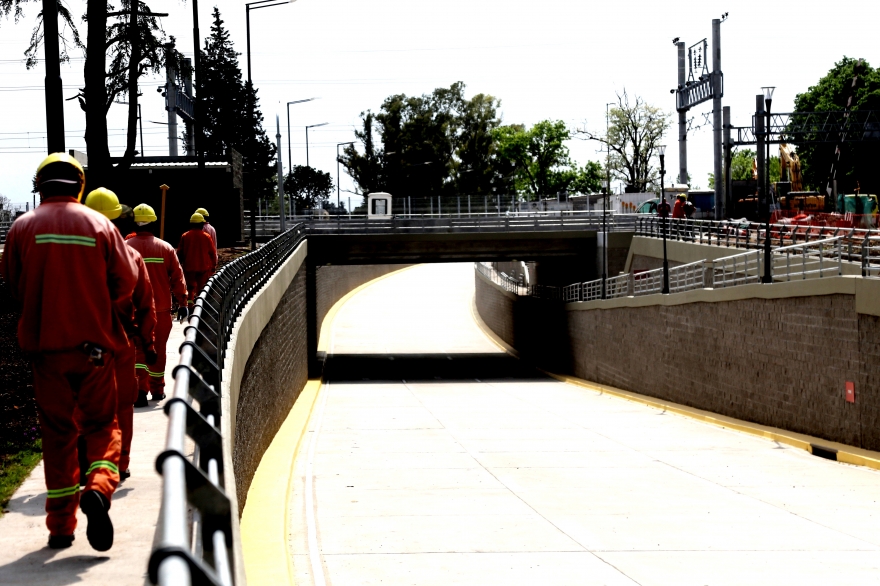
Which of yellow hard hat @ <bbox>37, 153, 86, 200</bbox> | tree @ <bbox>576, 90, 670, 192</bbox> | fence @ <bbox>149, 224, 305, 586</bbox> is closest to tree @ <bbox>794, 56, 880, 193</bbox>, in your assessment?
tree @ <bbox>576, 90, 670, 192</bbox>

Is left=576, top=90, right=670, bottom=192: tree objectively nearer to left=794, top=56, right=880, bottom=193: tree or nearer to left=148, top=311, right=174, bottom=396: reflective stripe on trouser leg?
left=794, top=56, right=880, bottom=193: tree

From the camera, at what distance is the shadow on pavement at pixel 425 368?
148 ft

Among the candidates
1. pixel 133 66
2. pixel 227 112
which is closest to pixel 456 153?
pixel 227 112

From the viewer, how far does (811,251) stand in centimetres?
2927

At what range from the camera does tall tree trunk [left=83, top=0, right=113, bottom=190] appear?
27.8 metres

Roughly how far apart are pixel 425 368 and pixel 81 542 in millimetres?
42740

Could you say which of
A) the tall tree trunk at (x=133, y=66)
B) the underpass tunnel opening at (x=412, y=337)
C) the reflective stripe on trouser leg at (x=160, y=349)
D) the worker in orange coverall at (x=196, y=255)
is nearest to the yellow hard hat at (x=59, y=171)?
the reflective stripe on trouser leg at (x=160, y=349)

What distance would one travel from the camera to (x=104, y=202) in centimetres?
826

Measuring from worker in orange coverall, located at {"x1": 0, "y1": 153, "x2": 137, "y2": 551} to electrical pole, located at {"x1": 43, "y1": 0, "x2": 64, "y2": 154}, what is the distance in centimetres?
803

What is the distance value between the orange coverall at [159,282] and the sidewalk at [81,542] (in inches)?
99.2

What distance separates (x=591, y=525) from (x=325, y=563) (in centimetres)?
343

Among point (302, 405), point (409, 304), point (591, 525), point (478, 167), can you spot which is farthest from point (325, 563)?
point (478, 167)

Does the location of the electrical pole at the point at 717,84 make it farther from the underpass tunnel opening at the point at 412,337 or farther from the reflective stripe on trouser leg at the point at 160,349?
the reflective stripe on trouser leg at the point at 160,349

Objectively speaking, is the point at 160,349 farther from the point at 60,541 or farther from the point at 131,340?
the point at 60,541
